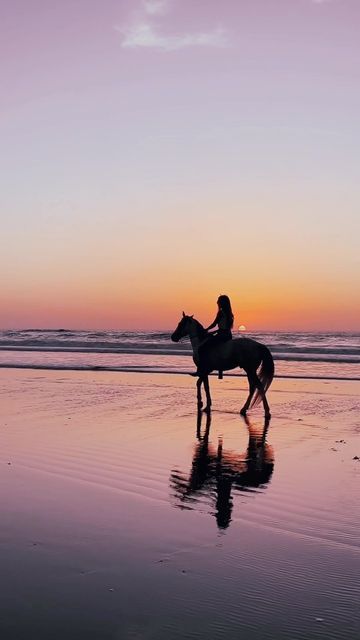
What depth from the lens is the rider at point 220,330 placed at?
14.0 m

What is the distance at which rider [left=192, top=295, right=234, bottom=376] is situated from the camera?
45.8 ft

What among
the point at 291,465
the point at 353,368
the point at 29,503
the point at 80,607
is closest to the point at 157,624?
the point at 80,607

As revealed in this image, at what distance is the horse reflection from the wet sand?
1.0 inches

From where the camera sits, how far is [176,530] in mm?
5309

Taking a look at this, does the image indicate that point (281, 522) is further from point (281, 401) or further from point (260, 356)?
point (281, 401)

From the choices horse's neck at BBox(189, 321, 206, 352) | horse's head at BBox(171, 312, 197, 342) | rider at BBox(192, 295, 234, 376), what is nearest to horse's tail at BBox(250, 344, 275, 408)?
rider at BBox(192, 295, 234, 376)

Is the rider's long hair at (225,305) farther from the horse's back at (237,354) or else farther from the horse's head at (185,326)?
the horse's head at (185,326)

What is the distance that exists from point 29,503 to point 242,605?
278 centimetres

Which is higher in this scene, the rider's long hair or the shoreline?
the rider's long hair

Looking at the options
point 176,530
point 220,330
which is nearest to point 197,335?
point 220,330

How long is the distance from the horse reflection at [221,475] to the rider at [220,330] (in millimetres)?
4066

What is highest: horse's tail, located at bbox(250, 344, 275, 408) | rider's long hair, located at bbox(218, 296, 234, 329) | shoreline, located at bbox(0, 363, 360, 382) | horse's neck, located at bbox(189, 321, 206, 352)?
A: rider's long hair, located at bbox(218, 296, 234, 329)

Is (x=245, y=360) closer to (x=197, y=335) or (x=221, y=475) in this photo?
(x=197, y=335)

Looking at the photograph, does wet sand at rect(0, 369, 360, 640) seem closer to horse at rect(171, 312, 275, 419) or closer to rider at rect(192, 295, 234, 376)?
horse at rect(171, 312, 275, 419)
